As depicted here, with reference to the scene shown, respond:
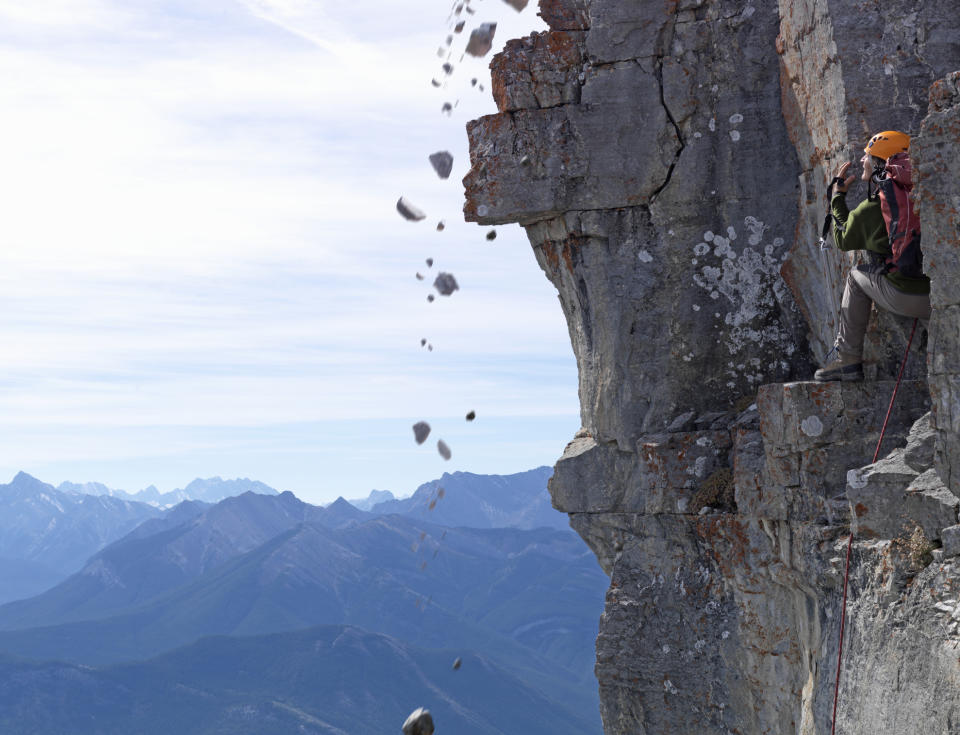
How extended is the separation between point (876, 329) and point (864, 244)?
1.25 meters

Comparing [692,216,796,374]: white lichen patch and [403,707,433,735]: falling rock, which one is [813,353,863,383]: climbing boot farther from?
[403,707,433,735]: falling rock

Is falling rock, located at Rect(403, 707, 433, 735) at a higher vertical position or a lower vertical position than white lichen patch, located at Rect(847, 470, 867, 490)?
lower

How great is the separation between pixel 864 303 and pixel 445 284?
6.08 m

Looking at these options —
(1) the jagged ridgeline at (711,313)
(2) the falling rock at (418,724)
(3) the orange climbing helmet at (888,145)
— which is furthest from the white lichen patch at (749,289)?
(2) the falling rock at (418,724)

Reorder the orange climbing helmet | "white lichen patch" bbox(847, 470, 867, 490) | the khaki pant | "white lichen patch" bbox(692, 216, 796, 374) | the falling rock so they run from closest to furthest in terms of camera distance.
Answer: the khaki pant → "white lichen patch" bbox(847, 470, 867, 490) → the orange climbing helmet → the falling rock → "white lichen patch" bbox(692, 216, 796, 374)

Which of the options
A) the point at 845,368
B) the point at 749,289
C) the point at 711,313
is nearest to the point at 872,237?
the point at 845,368

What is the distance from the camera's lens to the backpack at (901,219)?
8.94 meters

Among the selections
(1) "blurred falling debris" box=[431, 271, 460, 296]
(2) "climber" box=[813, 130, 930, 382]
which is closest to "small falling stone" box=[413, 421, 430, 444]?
(1) "blurred falling debris" box=[431, 271, 460, 296]

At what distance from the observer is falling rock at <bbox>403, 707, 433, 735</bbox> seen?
11531 mm

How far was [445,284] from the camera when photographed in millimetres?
14320

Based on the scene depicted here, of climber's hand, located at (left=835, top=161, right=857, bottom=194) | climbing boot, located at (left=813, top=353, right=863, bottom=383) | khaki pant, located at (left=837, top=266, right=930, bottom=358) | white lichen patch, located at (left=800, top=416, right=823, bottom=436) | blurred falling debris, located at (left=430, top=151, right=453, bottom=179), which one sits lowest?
white lichen patch, located at (left=800, top=416, right=823, bottom=436)

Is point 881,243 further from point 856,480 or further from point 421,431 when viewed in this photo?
point 421,431

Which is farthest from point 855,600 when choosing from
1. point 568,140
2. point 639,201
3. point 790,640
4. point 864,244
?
point 568,140

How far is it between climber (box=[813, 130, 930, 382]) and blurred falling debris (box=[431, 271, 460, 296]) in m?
5.76
